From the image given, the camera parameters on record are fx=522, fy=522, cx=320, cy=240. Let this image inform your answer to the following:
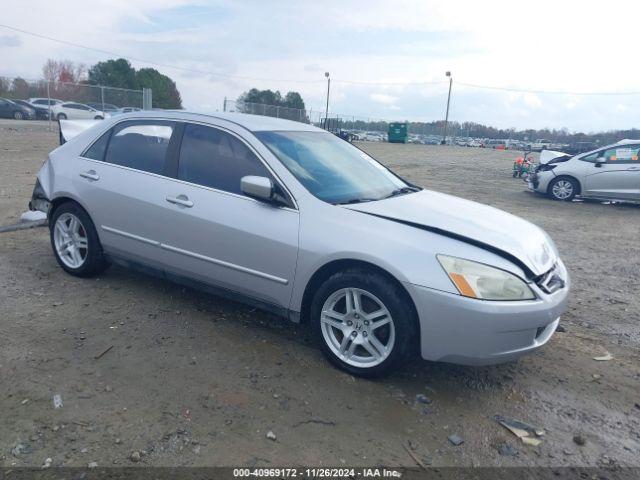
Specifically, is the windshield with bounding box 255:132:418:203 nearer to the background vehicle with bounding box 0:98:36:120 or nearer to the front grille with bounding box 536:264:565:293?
the front grille with bounding box 536:264:565:293

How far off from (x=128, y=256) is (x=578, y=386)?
145 inches

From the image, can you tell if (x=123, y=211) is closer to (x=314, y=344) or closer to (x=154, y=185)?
(x=154, y=185)

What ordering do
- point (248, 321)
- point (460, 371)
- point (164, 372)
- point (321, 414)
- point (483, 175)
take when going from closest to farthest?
point (321, 414), point (164, 372), point (460, 371), point (248, 321), point (483, 175)

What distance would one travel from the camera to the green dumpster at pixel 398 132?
5003cm

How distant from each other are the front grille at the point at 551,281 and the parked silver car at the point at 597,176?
31.9 ft

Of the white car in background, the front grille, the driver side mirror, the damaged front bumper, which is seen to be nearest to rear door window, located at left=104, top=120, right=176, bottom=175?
the damaged front bumper

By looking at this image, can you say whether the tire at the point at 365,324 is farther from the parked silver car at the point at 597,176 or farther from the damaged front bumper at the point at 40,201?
the parked silver car at the point at 597,176

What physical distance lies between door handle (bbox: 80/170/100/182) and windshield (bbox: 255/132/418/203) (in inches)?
65.1

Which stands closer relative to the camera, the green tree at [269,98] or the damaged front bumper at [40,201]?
the damaged front bumper at [40,201]

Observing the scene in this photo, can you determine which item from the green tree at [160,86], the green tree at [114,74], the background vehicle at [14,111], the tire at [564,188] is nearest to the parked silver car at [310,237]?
the tire at [564,188]

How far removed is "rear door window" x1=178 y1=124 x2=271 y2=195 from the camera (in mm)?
3961

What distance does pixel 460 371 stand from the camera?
3.69 metres

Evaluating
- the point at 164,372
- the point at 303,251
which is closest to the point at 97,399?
the point at 164,372

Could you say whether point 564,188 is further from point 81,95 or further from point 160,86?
point 160,86
